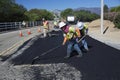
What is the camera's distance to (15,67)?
11016mm

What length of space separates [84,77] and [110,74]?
847 millimetres

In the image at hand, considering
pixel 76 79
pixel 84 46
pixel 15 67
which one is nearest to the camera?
pixel 76 79

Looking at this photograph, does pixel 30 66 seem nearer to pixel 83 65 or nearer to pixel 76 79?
pixel 83 65

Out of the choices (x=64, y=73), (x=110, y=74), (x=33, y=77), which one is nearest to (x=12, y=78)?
(x=33, y=77)

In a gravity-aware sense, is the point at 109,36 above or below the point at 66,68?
below

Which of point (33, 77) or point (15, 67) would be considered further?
point (15, 67)

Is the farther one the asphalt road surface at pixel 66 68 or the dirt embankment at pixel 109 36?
the dirt embankment at pixel 109 36

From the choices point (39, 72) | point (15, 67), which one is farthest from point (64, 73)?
point (15, 67)

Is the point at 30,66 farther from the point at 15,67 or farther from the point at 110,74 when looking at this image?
the point at 110,74

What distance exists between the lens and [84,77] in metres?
9.02

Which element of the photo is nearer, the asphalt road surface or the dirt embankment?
the asphalt road surface

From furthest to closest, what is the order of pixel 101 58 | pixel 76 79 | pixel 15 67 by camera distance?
pixel 101 58 < pixel 15 67 < pixel 76 79

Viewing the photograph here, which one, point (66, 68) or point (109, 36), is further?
point (109, 36)

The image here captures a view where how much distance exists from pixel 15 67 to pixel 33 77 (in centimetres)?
203
